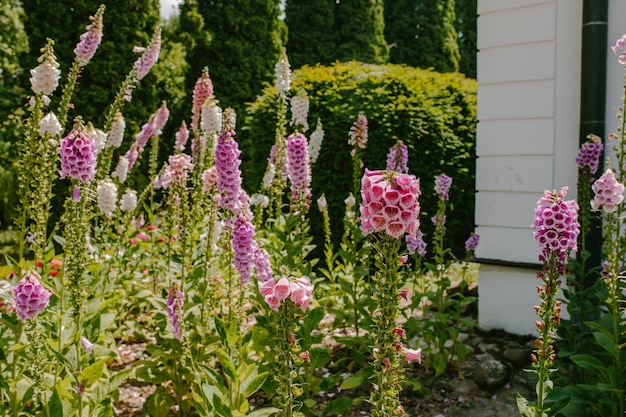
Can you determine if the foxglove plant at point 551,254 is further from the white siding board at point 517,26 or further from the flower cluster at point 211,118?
the white siding board at point 517,26

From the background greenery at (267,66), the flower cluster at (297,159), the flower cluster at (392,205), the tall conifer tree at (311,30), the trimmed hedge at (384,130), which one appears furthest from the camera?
the tall conifer tree at (311,30)

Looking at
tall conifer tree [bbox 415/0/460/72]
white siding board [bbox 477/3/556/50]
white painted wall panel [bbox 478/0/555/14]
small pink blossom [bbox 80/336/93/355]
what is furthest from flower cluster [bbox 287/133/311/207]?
tall conifer tree [bbox 415/0/460/72]

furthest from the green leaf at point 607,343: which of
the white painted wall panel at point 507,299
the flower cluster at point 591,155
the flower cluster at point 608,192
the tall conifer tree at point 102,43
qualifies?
the tall conifer tree at point 102,43

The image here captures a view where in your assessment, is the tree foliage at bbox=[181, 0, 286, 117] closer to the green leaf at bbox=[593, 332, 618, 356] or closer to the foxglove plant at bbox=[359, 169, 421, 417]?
the green leaf at bbox=[593, 332, 618, 356]

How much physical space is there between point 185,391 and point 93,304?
26.4 inches

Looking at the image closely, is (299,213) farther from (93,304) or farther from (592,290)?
(592,290)

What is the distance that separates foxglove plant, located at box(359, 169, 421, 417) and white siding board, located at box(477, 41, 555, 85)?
285 centimetres

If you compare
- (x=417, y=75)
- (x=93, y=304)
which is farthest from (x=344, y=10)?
(x=93, y=304)

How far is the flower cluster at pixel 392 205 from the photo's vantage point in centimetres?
156

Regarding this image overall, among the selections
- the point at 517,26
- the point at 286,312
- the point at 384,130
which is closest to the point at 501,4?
the point at 517,26

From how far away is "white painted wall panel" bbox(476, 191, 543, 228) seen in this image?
4125mm

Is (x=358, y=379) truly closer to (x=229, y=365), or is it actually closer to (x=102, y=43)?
(x=229, y=365)

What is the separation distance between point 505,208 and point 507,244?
0.26 m

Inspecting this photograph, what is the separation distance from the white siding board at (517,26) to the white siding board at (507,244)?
1350mm
